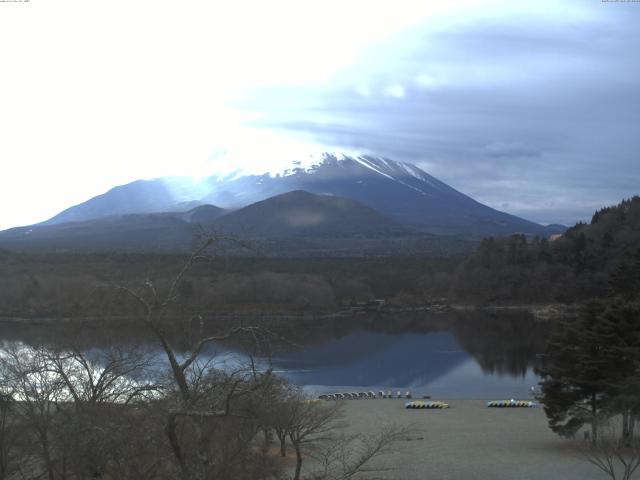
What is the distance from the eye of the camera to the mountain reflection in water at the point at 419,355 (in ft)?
102

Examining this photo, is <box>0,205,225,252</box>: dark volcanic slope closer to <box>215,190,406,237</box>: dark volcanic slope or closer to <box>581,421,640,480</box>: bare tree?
<box>215,190,406,237</box>: dark volcanic slope

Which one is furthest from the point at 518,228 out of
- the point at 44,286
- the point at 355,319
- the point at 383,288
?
the point at 44,286

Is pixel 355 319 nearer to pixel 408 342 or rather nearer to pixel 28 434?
pixel 408 342

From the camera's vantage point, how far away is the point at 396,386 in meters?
32.1

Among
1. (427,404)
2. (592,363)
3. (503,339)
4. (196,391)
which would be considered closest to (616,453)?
(592,363)

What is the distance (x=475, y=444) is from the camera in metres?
18.4

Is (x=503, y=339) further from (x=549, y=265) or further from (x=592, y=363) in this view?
(x=592, y=363)

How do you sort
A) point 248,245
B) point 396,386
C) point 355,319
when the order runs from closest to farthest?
point 248,245
point 396,386
point 355,319

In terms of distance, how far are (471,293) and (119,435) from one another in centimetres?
6469

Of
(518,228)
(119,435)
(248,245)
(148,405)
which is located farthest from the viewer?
(518,228)

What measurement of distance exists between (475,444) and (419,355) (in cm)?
2145

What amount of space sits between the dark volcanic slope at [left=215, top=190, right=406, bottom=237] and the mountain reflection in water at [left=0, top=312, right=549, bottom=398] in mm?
80482

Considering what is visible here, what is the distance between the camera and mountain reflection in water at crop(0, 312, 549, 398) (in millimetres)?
30969

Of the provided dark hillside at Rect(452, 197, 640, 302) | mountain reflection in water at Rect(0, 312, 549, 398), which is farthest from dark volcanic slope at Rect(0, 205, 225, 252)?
mountain reflection in water at Rect(0, 312, 549, 398)
